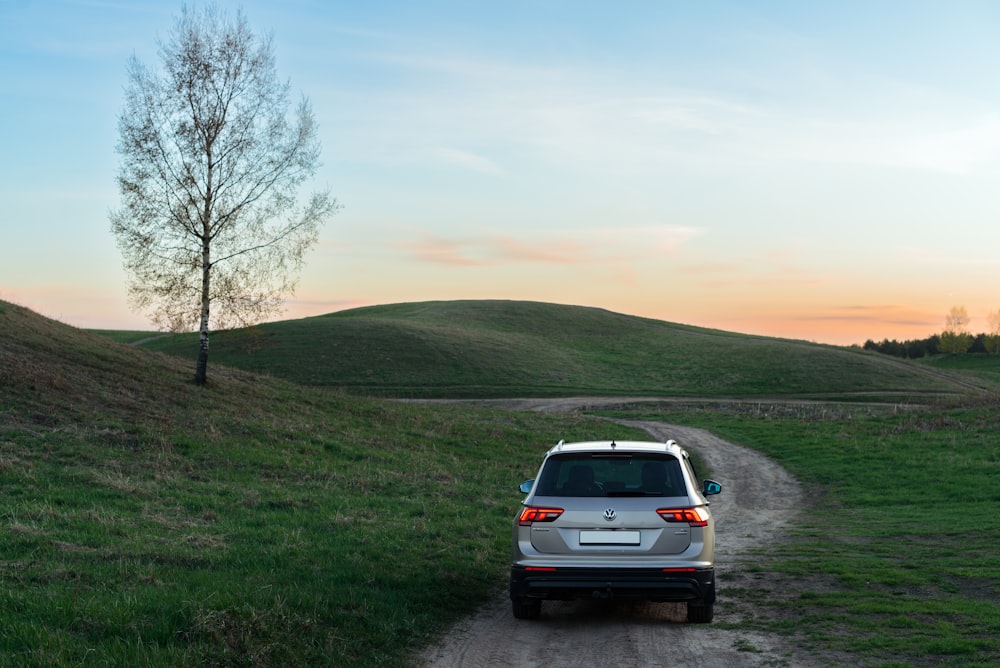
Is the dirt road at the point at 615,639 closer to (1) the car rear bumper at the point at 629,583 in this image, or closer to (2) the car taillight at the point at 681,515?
(1) the car rear bumper at the point at 629,583

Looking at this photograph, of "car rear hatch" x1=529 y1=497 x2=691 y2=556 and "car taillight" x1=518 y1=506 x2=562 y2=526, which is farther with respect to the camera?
"car taillight" x1=518 y1=506 x2=562 y2=526

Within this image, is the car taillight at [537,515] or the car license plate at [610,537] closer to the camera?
the car license plate at [610,537]

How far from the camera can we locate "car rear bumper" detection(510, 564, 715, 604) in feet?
30.3

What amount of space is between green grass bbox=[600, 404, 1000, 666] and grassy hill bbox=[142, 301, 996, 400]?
3582 centimetres

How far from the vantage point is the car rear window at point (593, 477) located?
9711 mm

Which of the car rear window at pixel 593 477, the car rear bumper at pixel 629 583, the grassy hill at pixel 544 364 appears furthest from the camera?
the grassy hill at pixel 544 364

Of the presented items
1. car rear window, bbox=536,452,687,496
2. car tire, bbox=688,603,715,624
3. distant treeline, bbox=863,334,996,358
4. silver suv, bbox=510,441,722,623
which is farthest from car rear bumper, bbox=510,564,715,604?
distant treeline, bbox=863,334,996,358

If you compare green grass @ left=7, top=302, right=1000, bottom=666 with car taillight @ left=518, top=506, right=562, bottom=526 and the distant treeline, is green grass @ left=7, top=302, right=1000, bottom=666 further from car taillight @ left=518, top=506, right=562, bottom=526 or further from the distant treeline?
the distant treeline

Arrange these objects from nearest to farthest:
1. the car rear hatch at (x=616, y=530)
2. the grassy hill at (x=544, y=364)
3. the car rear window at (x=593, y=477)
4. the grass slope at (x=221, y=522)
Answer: the grass slope at (x=221, y=522), the car rear hatch at (x=616, y=530), the car rear window at (x=593, y=477), the grassy hill at (x=544, y=364)

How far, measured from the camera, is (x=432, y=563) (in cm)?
1248

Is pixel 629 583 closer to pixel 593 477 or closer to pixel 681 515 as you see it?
pixel 681 515

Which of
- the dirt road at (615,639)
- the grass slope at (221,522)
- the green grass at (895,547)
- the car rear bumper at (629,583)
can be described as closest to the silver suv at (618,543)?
the car rear bumper at (629,583)

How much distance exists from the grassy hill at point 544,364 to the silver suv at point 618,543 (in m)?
55.5

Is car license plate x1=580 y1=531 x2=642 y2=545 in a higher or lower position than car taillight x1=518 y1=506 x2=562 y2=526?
lower
